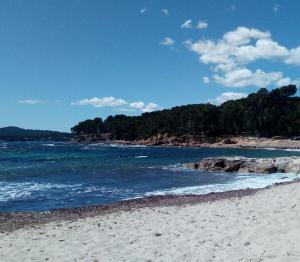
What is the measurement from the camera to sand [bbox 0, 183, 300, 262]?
10250mm

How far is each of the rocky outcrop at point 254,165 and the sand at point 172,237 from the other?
25013 mm

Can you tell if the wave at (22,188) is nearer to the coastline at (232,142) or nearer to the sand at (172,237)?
the sand at (172,237)

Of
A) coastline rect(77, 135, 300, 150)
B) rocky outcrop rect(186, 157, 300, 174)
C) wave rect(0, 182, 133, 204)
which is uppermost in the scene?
coastline rect(77, 135, 300, 150)

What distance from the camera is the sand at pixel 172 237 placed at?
10.2m

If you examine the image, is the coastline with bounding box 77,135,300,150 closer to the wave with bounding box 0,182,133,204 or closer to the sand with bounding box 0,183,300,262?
the wave with bounding box 0,182,133,204

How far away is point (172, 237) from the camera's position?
39.5ft

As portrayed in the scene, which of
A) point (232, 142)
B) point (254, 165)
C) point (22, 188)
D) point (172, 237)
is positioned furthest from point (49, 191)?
point (232, 142)

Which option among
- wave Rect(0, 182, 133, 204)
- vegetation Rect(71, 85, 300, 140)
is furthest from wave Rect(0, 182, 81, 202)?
vegetation Rect(71, 85, 300, 140)

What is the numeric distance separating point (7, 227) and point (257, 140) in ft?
345

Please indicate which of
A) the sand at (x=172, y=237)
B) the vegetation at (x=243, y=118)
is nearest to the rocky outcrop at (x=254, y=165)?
the sand at (x=172, y=237)

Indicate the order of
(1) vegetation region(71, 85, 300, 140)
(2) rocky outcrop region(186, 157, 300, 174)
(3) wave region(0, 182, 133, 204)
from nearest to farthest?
1. (3) wave region(0, 182, 133, 204)
2. (2) rocky outcrop region(186, 157, 300, 174)
3. (1) vegetation region(71, 85, 300, 140)

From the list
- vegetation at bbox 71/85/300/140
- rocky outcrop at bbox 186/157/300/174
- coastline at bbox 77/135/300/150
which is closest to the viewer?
rocky outcrop at bbox 186/157/300/174

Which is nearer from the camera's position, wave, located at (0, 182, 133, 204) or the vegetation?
wave, located at (0, 182, 133, 204)

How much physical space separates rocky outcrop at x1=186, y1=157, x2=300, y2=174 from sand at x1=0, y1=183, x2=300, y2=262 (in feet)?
82.1
